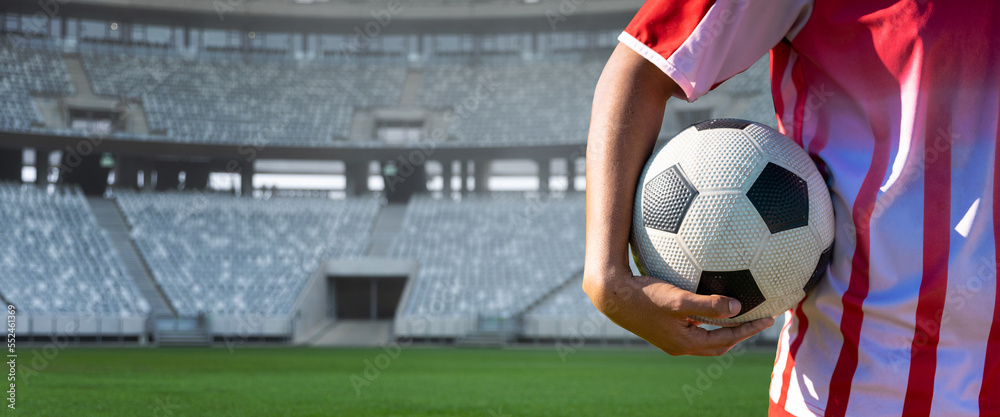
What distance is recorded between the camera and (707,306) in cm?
135

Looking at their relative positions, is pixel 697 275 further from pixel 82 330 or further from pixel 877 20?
pixel 82 330

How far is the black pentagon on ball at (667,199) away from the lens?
148 centimetres

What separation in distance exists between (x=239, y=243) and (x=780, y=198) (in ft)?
102

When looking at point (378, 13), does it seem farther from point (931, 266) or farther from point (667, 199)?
point (931, 266)

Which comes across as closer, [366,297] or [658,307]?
[658,307]

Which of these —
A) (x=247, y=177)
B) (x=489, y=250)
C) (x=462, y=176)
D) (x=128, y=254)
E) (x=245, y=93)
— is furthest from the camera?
(x=462, y=176)

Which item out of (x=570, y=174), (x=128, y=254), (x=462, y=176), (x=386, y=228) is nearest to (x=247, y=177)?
(x=386, y=228)

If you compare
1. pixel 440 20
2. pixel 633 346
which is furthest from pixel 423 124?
pixel 633 346

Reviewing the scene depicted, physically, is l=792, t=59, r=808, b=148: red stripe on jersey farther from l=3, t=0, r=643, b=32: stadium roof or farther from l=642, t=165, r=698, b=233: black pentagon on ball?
l=3, t=0, r=643, b=32: stadium roof

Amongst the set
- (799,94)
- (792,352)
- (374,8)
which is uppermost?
(374,8)

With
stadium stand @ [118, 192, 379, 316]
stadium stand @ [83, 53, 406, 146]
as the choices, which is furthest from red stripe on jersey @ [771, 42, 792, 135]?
stadium stand @ [83, 53, 406, 146]

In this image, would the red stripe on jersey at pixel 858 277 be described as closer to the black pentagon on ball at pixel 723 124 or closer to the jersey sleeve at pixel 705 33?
the jersey sleeve at pixel 705 33

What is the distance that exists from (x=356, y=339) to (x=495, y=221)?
298 inches

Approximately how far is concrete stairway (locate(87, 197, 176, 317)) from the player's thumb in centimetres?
2764
